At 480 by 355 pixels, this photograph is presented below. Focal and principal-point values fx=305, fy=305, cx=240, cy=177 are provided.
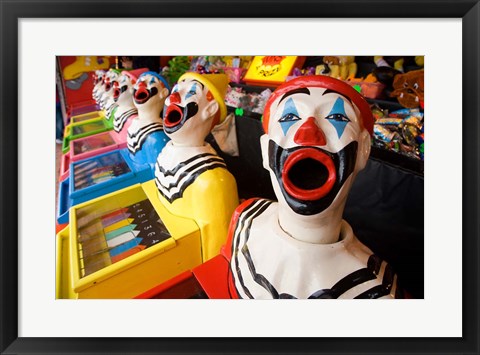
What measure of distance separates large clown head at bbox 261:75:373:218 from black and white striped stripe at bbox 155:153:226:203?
0.55m

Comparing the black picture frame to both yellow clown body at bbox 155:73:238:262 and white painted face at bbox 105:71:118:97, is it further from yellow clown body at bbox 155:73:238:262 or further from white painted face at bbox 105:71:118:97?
white painted face at bbox 105:71:118:97

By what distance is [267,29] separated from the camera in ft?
2.33

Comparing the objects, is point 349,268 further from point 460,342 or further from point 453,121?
point 453,121

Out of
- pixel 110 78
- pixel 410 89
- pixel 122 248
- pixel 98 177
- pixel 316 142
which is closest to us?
pixel 316 142

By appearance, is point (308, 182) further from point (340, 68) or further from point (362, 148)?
point (340, 68)

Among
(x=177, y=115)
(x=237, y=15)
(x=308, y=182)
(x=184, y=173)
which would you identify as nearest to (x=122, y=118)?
(x=177, y=115)

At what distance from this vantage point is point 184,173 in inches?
49.9

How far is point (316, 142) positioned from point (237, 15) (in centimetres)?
32

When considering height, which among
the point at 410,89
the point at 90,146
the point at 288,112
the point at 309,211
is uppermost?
the point at 410,89

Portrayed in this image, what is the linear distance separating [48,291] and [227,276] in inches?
18.4

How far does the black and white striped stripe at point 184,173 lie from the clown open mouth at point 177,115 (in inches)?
6.0

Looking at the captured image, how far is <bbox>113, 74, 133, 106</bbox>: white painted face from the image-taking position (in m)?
2.36

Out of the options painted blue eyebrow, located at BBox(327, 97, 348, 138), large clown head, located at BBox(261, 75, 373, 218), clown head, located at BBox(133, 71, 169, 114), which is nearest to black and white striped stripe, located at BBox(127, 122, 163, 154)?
clown head, located at BBox(133, 71, 169, 114)

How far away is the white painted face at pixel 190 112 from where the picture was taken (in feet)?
4.17
